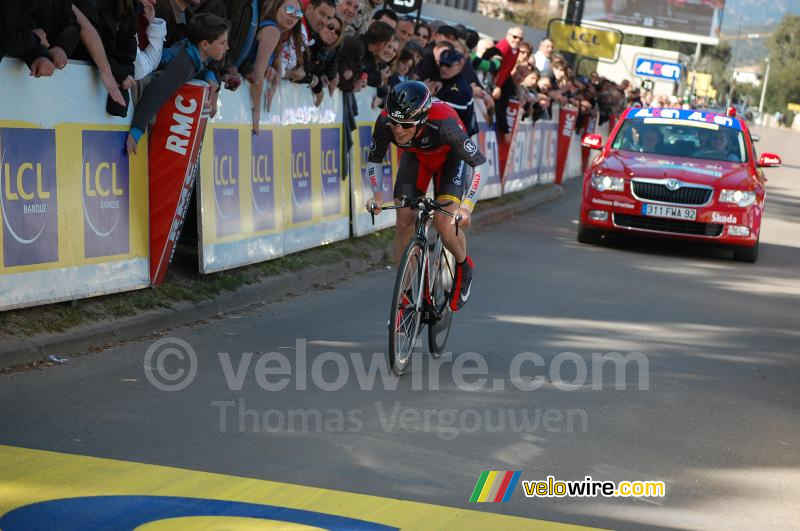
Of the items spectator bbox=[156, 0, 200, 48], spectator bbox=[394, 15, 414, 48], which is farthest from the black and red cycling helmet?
spectator bbox=[394, 15, 414, 48]

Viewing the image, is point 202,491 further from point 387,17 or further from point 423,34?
point 423,34

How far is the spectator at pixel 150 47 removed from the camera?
847 centimetres

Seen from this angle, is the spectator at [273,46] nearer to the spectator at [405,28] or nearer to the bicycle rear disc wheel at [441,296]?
the bicycle rear disc wheel at [441,296]

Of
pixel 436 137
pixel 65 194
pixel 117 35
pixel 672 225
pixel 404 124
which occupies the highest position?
pixel 117 35

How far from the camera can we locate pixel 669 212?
14820mm

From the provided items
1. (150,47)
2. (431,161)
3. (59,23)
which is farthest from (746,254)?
(59,23)

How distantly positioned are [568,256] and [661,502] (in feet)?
29.8

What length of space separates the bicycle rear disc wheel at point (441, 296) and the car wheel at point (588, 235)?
7717 mm

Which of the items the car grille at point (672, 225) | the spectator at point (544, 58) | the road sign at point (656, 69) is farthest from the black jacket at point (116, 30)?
the road sign at point (656, 69)

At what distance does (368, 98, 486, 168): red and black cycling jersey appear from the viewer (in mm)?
7590

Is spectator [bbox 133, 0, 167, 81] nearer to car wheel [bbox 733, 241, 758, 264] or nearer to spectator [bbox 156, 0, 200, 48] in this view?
spectator [bbox 156, 0, 200, 48]

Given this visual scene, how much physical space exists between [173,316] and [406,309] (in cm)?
198

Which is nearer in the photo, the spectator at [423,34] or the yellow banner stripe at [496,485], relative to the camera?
the yellow banner stripe at [496,485]

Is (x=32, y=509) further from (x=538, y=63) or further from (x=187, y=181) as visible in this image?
(x=538, y=63)
